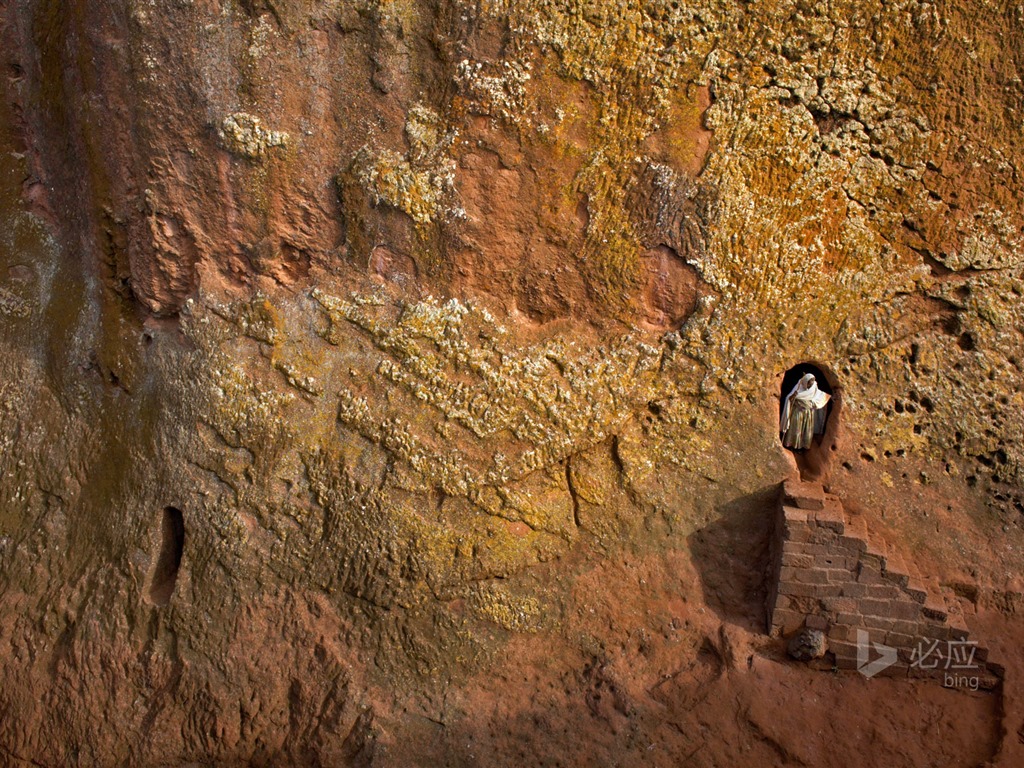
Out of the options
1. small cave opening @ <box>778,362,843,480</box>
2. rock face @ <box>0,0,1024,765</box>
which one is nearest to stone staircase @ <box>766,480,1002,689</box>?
rock face @ <box>0,0,1024,765</box>

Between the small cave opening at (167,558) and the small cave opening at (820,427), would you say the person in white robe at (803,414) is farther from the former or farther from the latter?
the small cave opening at (167,558)

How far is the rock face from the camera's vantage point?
5180mm

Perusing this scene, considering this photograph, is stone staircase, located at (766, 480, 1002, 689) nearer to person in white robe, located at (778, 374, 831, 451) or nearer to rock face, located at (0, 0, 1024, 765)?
rock face, located at (0, 0, 1024, 765)

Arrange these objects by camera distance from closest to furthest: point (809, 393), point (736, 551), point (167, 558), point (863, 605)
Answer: point (863, 605) < point (809, 393) < point (736, 551) < point (167, 558)

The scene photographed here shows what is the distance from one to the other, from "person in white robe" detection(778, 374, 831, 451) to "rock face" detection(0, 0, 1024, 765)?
0.37 ft

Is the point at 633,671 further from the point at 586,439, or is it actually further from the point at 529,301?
the point at 529,301

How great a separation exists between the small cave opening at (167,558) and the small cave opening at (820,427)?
387 centimetres

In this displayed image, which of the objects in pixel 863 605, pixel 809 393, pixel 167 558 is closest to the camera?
pixel 863 605

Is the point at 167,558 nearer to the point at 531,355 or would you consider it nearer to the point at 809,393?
the point at 531,355

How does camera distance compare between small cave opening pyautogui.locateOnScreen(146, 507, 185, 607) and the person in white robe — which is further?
small cave opening pyautogui.locateOnScreen(146, 507, 185, 607)

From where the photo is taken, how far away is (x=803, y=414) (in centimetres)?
550

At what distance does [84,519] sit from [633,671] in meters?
3.71

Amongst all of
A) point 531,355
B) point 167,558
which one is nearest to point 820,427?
point 531,355

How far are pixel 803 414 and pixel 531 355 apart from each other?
5.50ft
